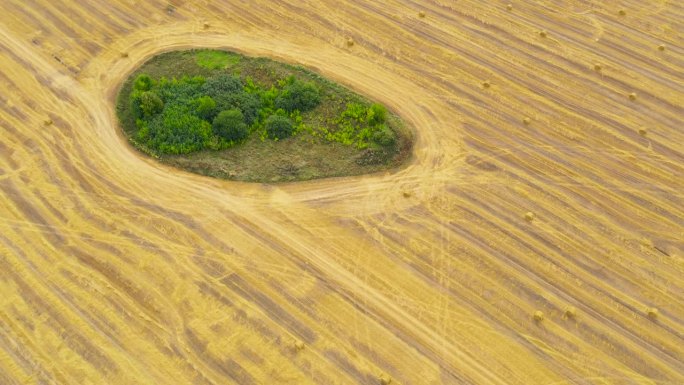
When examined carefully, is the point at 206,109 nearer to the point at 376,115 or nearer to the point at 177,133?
the point at 177,133

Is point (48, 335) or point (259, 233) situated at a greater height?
point (259, 233)

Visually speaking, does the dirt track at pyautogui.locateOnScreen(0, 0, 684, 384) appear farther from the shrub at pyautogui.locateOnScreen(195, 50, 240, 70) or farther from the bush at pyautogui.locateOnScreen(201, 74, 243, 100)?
the bush at pyautogui.locateOnScreen(201, 74, 243, 100)

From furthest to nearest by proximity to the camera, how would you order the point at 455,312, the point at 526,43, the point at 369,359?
1. the point at 526,43
2. the point at 455,312
3. the point at 369,359

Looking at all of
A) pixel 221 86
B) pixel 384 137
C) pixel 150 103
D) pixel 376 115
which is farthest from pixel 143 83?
pixel 384 137

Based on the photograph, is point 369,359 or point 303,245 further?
point 303,245

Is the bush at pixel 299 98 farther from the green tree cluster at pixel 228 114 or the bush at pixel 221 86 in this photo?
the bush at pixel 221 86

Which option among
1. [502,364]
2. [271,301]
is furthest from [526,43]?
[271,301]

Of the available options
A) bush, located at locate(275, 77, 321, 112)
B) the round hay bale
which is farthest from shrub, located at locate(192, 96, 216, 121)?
the round hay bale

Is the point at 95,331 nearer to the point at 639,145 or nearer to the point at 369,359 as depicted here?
the point at 369,359
